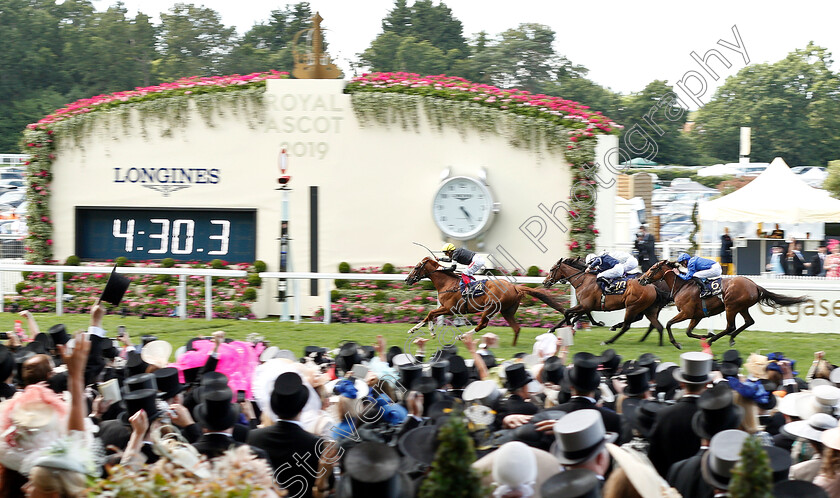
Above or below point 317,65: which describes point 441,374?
below

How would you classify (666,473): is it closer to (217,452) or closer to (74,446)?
(217,452)

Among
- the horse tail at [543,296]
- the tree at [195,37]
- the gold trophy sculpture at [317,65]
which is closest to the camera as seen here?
the horse tail at [543,296]

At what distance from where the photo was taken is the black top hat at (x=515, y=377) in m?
4.79

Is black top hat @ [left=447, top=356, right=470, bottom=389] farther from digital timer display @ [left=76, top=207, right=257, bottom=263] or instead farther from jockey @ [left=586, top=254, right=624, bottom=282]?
digital timer display @ [left=76, top=207, right=257, bottom=263]

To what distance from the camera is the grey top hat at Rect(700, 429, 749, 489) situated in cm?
291

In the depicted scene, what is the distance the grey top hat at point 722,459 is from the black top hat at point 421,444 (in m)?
1.00

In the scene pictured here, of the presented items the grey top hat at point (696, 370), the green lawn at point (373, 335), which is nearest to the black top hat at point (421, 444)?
the grey top hat at point (696, 370)

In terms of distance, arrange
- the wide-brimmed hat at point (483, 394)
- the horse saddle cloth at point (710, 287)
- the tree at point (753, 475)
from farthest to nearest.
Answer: the horse saddle cloth at point (710, 287), the wide-brimmed hat at point (483, 394), the tree at point (753, 475)

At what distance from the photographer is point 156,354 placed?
19.2 feet

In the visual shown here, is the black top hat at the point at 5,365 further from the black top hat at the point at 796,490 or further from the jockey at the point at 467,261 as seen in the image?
the jockey at the point at 467,261

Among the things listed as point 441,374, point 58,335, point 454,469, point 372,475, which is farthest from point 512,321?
point 454,469

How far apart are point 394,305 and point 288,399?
33.8 feet

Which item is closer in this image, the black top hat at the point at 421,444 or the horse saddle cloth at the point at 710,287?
the black top hat at the point at 421,444

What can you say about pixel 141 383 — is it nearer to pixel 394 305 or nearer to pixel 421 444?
pixel 421 444
